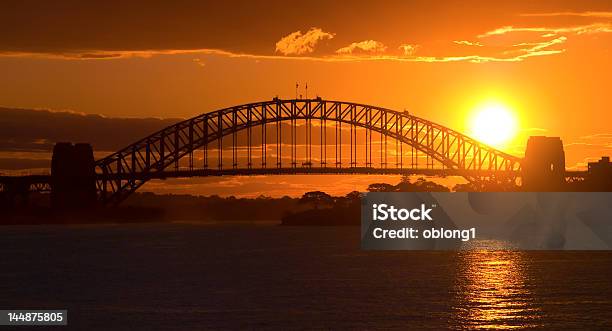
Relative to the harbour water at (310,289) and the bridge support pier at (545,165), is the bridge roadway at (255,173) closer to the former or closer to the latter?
the bridge support pier at (545,165)

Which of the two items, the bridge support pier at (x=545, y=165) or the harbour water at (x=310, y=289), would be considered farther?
the bridge support pier at (x=545, y=165)

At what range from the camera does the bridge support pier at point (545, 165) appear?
182m

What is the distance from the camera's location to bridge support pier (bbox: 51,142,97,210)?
18375 centimetres

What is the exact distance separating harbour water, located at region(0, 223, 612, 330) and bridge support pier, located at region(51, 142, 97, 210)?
77.7m

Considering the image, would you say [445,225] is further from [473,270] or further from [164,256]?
[473,270]

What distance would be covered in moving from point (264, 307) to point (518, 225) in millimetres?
133593

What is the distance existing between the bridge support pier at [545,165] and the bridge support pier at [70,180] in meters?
63.3

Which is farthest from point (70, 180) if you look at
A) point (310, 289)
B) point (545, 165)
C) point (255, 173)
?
point (310, 289)

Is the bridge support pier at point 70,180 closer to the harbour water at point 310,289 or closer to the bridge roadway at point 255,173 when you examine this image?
the bridge roadway at point 255,173

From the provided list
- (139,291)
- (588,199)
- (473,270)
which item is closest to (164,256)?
(473,270)

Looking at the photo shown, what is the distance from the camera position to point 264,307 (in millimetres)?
55344

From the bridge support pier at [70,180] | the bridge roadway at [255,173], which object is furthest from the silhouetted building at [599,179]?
the bridge support pier at [70,180]

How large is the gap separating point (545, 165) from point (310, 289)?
12354 cm

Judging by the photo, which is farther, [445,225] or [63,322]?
[445,225]
